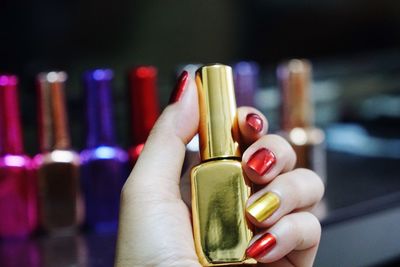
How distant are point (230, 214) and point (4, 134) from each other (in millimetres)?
286

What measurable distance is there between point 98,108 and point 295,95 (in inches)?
8.4

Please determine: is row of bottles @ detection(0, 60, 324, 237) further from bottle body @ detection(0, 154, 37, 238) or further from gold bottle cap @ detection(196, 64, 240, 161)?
gold bottle cap @ detection(196, 64, 240, 161)

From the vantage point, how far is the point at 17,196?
61 centimetres

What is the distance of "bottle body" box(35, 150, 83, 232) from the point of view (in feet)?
2.02

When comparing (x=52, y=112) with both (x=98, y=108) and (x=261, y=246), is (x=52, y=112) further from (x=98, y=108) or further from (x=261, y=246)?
(x=261, y=246)

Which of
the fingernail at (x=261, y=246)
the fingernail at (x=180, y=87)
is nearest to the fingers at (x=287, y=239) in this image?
the fingernail at (x=261, y=246)

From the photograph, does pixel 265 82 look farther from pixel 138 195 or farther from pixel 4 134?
pixel 138 195

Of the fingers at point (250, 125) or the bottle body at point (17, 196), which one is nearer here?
the fingers at point (250, 125)

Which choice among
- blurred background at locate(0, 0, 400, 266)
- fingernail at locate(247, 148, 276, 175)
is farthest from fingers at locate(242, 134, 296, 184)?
blurred background at locate(0, 0, 400, 266)

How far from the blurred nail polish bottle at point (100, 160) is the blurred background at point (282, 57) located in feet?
0.13

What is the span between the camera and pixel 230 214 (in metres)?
0.41

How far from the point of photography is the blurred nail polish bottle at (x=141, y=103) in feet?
2.06

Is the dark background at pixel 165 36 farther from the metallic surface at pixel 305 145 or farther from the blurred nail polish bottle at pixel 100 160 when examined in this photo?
the metallic surface at pixel 305 145

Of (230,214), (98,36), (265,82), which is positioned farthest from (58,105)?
(265,82)
